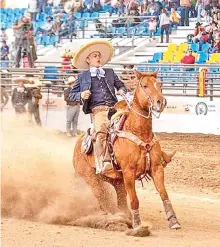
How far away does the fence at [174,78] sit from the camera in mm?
17234

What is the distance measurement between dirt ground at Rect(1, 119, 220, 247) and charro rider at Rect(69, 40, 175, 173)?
34.7 inches

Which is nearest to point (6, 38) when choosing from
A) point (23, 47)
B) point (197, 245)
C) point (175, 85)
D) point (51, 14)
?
point (51, 14)

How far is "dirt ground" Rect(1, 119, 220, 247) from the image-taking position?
7445mm

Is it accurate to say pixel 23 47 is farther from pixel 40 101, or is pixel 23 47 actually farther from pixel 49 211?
pixel 49 211

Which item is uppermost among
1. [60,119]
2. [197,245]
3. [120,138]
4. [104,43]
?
[104,43]

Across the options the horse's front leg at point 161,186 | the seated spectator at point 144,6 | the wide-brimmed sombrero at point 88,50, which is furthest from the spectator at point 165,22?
the horse's front leg at point 161,186

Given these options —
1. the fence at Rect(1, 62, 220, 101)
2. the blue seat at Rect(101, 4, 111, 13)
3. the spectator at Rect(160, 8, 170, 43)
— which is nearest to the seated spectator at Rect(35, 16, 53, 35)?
the blue seat at Rect(101, 4, 111, 13)

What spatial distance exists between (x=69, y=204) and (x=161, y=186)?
168 centimetres

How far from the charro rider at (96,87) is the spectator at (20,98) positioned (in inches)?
391

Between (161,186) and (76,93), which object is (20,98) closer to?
(76,93)

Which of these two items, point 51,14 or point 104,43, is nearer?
point 104,43

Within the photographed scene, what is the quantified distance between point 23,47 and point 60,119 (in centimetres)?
459

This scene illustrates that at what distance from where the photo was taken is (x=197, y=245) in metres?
7.03

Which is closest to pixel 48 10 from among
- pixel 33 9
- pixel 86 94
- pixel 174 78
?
pixel 33 9
